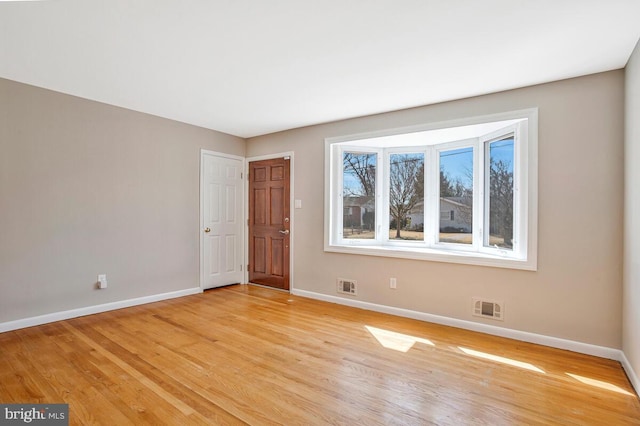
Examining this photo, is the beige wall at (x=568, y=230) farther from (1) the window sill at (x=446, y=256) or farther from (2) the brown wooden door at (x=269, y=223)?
(2) the brown wooden door at (x=269, y=223)

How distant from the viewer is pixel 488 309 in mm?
3328

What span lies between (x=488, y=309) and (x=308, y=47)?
3003 mm

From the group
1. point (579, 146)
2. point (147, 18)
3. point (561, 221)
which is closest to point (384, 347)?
point (561, 221)

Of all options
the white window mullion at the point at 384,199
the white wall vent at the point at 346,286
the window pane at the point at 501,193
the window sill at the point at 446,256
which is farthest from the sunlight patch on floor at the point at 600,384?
the white window mullion at the point at 384,199

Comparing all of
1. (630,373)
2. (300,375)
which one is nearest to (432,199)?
(630,373)

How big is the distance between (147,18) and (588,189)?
3.71m

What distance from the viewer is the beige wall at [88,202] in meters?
3.26

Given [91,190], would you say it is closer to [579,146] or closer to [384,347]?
[384,347]

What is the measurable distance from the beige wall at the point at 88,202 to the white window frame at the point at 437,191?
2098 millimetres

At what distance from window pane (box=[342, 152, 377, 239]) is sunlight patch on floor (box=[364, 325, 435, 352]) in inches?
62.4

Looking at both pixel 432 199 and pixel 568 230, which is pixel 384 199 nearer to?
pixel 432 199

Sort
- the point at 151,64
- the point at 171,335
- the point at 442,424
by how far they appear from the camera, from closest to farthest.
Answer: the point at 442,424
the point at 151,64
the point at 171,335

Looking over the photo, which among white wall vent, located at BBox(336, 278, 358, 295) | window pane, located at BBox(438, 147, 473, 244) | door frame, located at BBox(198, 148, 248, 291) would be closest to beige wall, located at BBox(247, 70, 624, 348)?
window pane, located at BBox(438, 147, 473, 244)

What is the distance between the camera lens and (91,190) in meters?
3.78
